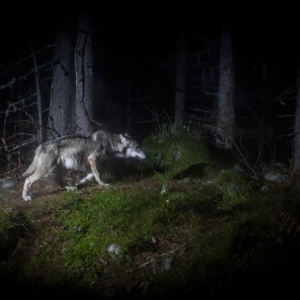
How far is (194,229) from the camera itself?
7.68 m

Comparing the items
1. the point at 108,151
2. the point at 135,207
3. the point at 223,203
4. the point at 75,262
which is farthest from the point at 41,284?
the point at 108,151

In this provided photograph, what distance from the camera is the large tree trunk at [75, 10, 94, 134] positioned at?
1288 centimetres

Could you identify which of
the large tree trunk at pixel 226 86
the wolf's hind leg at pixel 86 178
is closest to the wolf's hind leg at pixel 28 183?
the wolf's hind leg at pixel 86 178

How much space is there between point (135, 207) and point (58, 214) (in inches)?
67.8

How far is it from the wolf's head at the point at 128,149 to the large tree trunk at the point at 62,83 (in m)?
2.44

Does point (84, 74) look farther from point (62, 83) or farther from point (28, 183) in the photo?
point (28, 183)

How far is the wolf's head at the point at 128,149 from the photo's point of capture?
11477 millimetres

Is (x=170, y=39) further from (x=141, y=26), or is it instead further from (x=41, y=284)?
(x=41, y=284)

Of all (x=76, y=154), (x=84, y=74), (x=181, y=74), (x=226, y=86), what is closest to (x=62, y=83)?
(x=84, y=74)

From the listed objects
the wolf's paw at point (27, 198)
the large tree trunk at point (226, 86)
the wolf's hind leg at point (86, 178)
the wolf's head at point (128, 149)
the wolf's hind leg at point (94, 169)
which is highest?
the large tree trunk at point (226, 86)

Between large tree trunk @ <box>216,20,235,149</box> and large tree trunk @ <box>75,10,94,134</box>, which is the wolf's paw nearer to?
large tree trunk @ <box>75,10,94,134</box>

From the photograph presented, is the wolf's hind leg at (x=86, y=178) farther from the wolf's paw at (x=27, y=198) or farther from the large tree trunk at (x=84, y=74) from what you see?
the large tree trunk at (x=84, y=74)

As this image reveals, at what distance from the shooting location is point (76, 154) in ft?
34.5

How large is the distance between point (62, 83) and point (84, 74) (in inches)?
31.3
